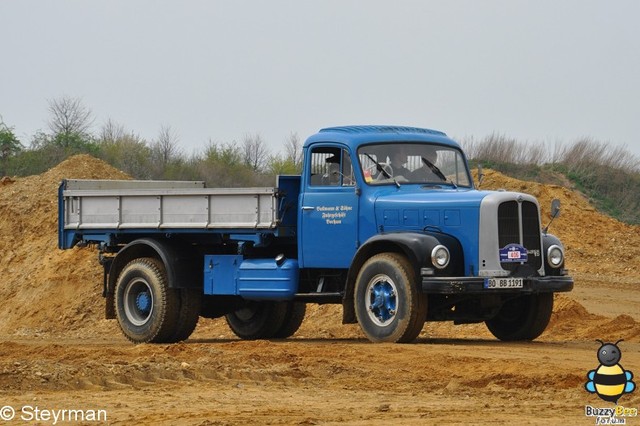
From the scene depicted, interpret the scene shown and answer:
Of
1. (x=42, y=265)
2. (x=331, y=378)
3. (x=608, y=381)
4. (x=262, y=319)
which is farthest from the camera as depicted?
(x=42, y=265)

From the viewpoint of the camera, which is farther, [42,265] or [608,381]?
[42,265]

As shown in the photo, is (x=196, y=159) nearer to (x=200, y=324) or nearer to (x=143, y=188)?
(x=200, y=324)

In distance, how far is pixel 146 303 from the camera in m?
20.2

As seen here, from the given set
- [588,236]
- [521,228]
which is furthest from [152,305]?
[588,236]

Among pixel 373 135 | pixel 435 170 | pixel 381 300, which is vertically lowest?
pixel 381 300

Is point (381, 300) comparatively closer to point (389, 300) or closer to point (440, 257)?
point (389, 300)

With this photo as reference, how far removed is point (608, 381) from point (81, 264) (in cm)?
1965

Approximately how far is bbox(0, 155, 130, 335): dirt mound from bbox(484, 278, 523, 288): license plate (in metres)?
12.6

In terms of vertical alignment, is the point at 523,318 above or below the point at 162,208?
below

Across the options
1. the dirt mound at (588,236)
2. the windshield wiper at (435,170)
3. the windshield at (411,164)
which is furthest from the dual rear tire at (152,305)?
the dirt mound at (588,236)

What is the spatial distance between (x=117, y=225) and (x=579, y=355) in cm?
772

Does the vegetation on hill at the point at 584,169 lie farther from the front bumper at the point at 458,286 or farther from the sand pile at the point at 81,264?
the front bumper at the point at 458,286

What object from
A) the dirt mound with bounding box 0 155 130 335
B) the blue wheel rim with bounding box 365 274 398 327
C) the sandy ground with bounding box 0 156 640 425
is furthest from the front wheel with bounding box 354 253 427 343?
the dirt mound with bounding box 0 155 130 335

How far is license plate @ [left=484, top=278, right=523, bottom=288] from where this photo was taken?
1683cm
